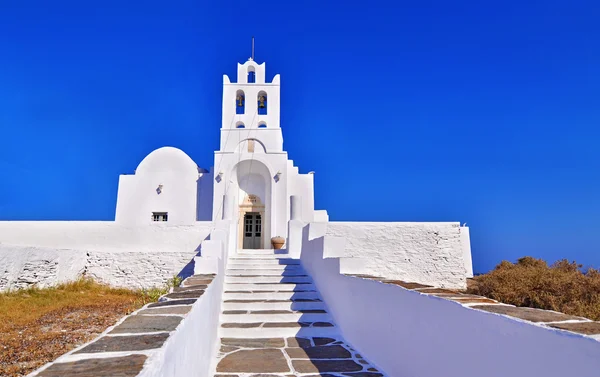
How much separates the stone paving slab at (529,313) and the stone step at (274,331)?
10.0 feet

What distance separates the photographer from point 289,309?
592cm

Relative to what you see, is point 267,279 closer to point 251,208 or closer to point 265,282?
point 265,282

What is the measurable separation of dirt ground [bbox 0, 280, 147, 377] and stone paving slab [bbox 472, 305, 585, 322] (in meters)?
4.58

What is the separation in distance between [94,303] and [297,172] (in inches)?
388

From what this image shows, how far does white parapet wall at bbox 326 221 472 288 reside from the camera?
11.5m

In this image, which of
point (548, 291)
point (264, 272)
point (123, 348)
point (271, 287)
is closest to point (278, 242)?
point (264, 272)

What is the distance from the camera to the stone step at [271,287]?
6.66 m

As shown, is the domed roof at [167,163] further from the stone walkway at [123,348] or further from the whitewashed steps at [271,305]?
the stone walkway at [123,348]

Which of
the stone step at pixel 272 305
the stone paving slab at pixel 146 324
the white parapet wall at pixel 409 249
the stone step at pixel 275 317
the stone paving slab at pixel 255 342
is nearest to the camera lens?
the stone paving slab at pixel 146 324

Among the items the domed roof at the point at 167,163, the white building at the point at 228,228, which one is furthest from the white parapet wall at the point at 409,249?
the domed roof at the point at 167,163

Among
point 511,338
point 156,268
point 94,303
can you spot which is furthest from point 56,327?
point 511,338

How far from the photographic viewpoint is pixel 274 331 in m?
5.08

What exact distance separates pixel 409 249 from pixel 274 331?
298 inches

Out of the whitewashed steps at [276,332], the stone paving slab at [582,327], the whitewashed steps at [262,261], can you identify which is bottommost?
the whitewashed steps at [276,332]
